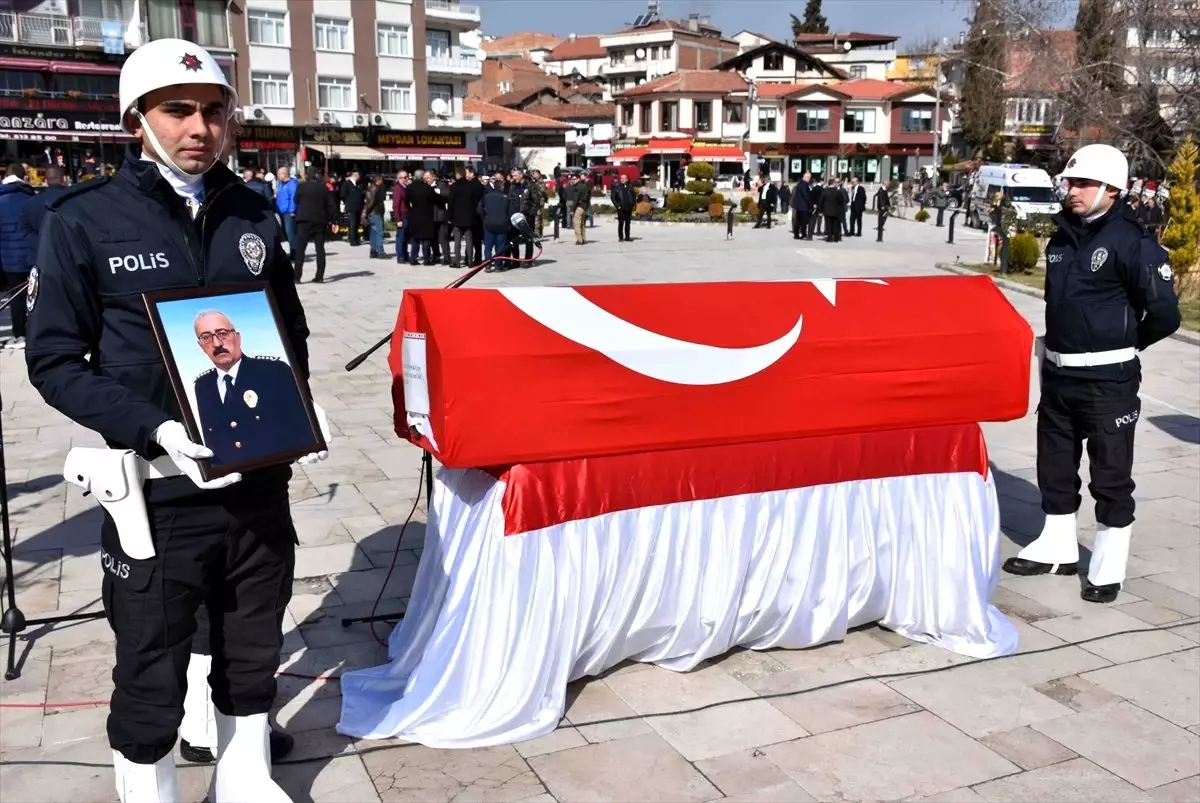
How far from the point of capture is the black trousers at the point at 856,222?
29.5 metres

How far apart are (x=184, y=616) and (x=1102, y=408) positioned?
419 cm

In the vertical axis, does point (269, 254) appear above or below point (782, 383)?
above

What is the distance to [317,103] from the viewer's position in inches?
1976

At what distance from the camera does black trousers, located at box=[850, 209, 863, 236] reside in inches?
1160

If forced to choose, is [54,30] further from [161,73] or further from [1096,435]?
[161,73]

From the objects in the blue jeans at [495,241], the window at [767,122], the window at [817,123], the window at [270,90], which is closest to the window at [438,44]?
the window at [270,90]

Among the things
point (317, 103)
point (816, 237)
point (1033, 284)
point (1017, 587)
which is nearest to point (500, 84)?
point (317, 103)

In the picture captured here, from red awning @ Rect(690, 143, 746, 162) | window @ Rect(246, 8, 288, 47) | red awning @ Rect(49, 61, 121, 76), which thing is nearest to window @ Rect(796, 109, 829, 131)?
red awning @ Rect(690, 143, 746, 162)

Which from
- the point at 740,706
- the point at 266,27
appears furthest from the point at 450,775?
the point at 266,27

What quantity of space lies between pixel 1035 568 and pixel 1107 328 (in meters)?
1.28

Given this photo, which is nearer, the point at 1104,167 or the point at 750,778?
the point at 750,778

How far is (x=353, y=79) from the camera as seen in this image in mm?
51469

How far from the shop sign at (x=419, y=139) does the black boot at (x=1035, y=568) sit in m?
49.6

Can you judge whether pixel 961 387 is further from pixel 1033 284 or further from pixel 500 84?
pixel 500 84
